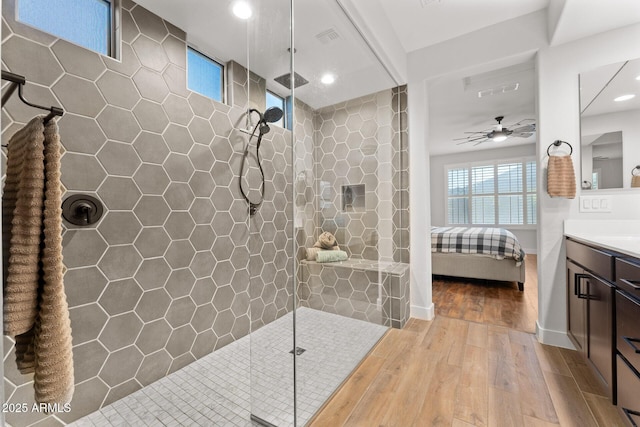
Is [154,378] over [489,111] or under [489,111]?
under

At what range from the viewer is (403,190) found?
2.62 meters

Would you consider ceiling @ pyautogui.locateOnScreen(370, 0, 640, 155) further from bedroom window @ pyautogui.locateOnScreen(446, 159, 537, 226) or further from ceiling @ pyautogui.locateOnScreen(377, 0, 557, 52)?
bedroom window @ pyautogui.locateOnScreen(446, 159, 537, 226)

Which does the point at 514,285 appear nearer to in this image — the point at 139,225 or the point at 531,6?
the point at 531,6

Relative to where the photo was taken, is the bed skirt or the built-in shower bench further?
the bed skirt

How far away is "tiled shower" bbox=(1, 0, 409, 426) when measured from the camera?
138cm

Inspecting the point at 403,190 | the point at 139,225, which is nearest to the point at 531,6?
the point at 403,190

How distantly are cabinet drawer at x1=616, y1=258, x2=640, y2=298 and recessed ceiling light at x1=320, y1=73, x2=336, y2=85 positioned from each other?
1.93 metres

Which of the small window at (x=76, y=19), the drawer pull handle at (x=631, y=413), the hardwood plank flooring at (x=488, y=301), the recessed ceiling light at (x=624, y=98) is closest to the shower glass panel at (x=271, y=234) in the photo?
the small window at (x=76, y=19)

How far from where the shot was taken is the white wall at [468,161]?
6.12 meters

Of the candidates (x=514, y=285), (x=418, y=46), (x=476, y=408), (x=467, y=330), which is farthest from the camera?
(x=514, y=285)

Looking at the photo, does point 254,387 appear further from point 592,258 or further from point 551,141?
point 551,141

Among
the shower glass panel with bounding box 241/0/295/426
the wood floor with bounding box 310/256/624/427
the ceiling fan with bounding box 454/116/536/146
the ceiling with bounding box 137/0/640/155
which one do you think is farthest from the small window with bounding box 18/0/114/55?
the ceiling fan with bounding box 454/116/536/146

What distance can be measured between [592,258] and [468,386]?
39.7 inches

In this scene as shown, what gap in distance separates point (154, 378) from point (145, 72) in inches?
74.3
